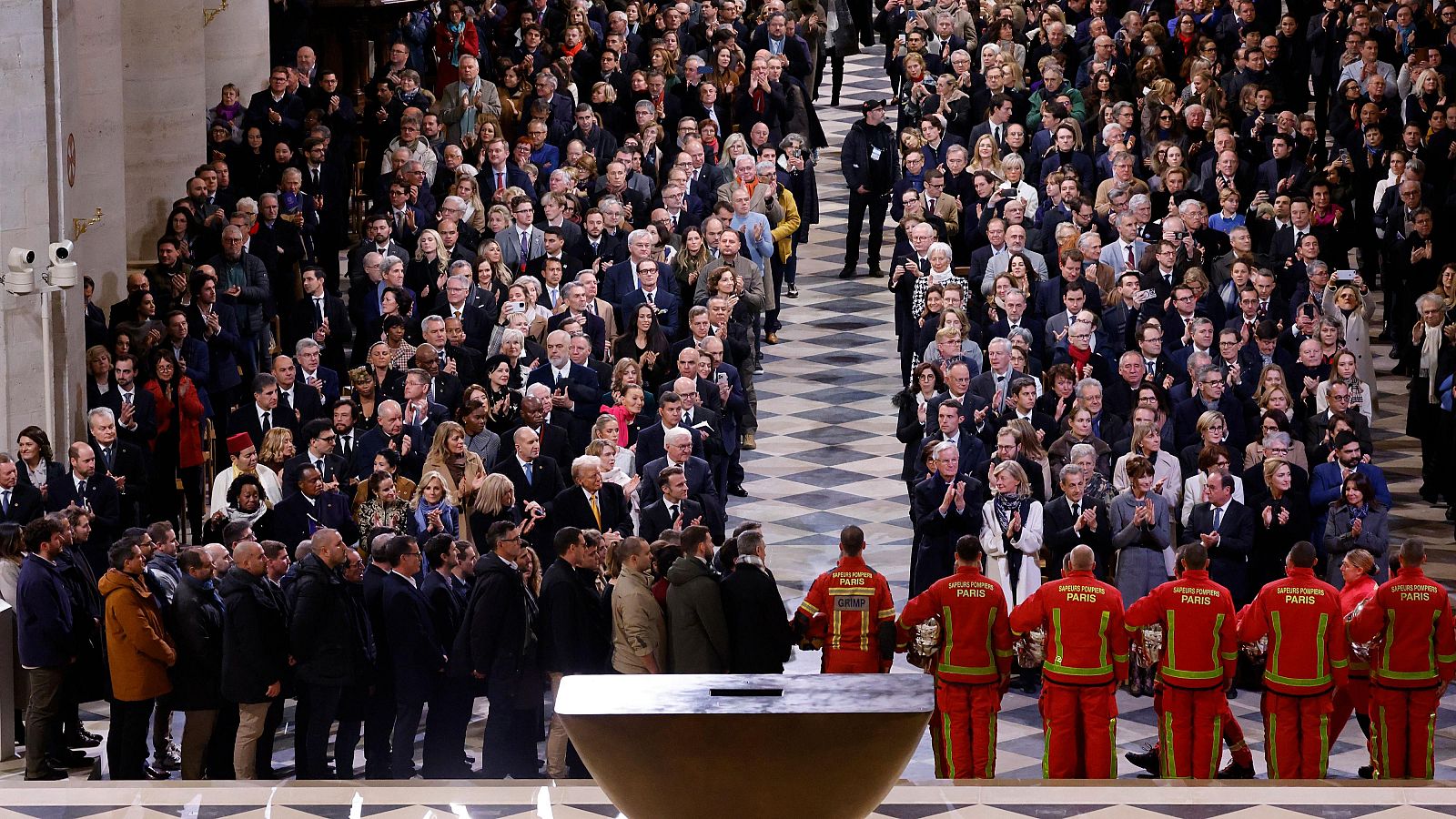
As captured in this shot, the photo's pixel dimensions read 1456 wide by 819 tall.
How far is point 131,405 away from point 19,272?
1.17 metres

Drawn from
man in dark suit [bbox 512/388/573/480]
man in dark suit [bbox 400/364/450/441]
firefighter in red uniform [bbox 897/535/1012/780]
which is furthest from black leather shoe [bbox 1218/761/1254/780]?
man in dark suit [bbox 400/364/450/441]

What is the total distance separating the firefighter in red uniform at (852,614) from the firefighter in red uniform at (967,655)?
22 centimetres

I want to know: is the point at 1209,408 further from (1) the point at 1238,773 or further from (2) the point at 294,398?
(2) the point at 294,398

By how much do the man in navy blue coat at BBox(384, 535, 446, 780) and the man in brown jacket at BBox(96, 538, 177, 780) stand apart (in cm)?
118

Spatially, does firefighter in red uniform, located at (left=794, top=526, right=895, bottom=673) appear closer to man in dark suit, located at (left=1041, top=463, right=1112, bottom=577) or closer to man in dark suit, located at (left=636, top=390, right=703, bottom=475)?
man in dark suit, located at (left=1041, top=463, right=1112, bottom=577)

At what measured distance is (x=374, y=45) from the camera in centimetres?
2628

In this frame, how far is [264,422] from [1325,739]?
23.5ft

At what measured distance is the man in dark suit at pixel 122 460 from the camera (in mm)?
14320

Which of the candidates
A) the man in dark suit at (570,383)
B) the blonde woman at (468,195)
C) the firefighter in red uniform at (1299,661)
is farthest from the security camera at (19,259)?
the firefighter in red uniform at (1299,661)

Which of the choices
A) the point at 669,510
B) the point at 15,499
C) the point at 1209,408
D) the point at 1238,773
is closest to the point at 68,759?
the point at 15,499

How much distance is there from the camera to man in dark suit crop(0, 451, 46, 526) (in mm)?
13391

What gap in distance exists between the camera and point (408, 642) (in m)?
11.9

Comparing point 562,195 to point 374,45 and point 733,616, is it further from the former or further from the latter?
point 374,45

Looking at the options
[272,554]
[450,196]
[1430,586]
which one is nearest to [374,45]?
[450,196]
